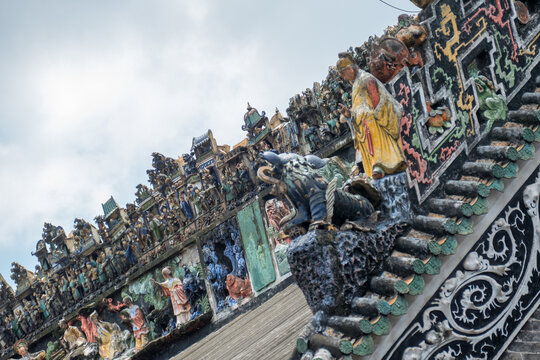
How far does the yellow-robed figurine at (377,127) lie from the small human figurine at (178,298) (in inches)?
435

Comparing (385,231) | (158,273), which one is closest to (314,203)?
(385,231)

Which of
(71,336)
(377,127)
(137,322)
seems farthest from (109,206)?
(377,127)

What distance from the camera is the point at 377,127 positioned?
721 cm

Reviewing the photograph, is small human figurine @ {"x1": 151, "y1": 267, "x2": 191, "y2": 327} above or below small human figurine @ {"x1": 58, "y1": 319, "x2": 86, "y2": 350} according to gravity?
above

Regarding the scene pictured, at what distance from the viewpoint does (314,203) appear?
6996 mm

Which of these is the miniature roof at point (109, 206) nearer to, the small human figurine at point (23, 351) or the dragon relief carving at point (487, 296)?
the small human figurine at point (23, 351)

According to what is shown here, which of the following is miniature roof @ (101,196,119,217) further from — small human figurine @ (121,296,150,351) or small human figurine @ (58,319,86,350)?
small human figurine @ (121,296,150,351)

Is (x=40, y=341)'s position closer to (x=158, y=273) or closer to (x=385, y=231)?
(x=158, y=273)

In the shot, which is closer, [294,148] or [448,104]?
[448,104]

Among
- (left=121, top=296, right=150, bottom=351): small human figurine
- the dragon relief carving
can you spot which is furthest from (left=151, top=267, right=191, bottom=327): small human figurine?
the dragon relief carving

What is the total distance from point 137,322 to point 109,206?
584cm

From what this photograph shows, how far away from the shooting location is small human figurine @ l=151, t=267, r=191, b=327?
17797mm

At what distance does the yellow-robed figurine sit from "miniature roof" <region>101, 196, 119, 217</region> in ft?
57.0

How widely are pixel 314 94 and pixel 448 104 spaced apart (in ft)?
30.1
